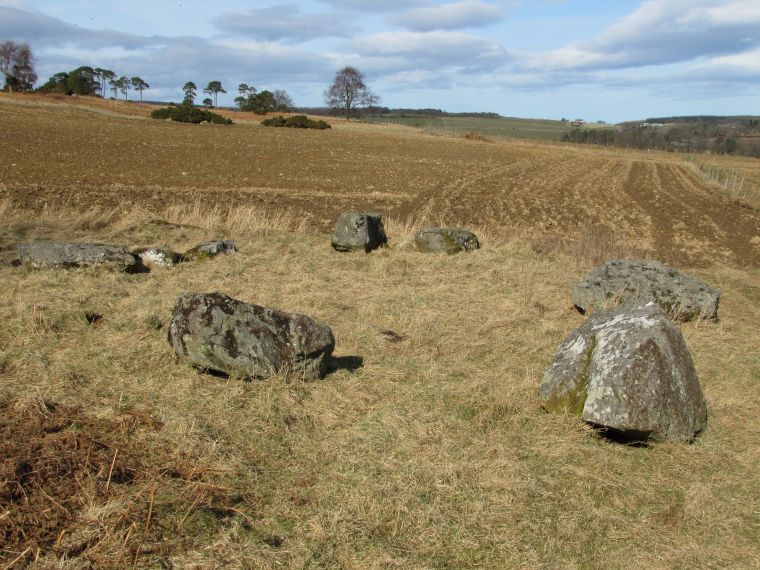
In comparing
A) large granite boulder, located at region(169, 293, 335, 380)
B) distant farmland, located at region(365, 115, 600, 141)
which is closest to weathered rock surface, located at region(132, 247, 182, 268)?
large granite boulder, located at region(169, 293, 335, 380)

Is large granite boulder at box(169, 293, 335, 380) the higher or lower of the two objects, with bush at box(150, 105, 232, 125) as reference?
lower

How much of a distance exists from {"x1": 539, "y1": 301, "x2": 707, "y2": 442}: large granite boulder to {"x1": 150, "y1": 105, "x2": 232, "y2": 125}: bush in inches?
2549

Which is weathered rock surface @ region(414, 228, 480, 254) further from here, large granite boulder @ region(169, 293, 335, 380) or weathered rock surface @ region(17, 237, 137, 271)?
large granite boulder @ region(169, 293, 335, 380)

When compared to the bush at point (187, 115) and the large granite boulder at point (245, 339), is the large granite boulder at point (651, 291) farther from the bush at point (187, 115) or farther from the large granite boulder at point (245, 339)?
the bush at point (187, 115)

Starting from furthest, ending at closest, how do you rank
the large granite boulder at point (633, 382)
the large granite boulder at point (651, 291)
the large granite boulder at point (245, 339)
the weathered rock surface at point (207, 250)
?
the weathered rock surface at point (207, 250) < the large granite boulder at point (651, 291) < the large granite boulder at point (245, 339) < the large granite boulder at point (633, 382)

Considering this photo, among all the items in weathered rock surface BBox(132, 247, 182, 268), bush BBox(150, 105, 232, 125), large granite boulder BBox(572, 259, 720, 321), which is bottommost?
weathered rock surface BBox(132, 247, 182, 268)

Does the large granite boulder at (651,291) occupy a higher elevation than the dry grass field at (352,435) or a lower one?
higher

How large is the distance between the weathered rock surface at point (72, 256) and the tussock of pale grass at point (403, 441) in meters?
0.37

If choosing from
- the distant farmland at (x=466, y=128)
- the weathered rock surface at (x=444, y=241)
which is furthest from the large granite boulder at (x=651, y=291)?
the distant farmland at (x=466, y=128)

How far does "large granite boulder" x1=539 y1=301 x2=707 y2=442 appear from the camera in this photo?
489 cm

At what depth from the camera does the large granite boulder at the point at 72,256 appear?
8672 mm

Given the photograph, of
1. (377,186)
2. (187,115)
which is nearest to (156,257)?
(377,186)

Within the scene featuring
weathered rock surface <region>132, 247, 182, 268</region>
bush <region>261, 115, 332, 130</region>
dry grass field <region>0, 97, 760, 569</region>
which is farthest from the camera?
bush <region>261, 115, 332, 130</region>

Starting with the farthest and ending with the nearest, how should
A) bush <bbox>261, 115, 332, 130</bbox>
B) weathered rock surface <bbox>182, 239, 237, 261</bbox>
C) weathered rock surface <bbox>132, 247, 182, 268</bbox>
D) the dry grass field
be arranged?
1. bush <bbox>261, 115, 332, 130</bbox>
2. weathered rock surface <bbox>182, 239, 237, 261</bbox>
3. weathered rock surface <bbox>132, 247, 182, 268</bbox>
4. the dry grass field
